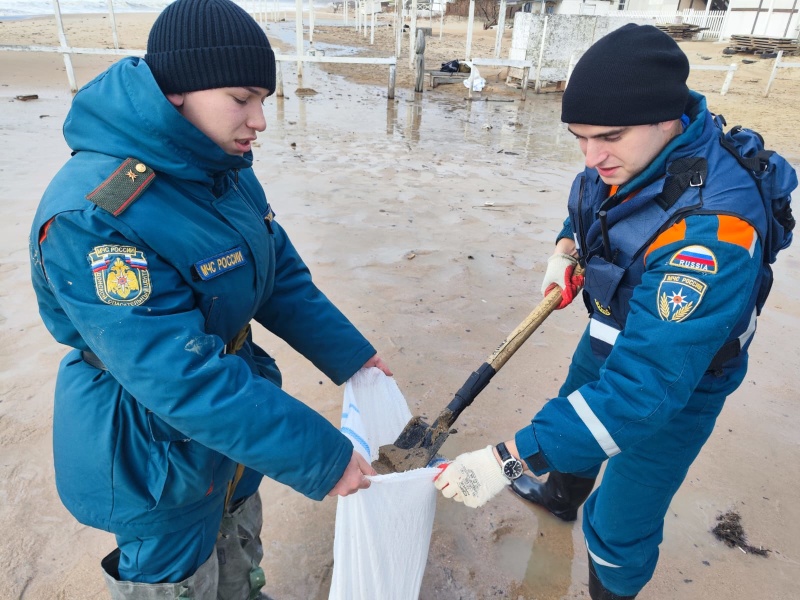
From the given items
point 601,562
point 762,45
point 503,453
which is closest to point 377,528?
point 503,453

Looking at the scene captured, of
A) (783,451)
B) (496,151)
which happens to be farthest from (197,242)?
(496,151)

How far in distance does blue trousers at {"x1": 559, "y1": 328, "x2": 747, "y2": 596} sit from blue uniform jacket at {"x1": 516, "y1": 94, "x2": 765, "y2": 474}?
246 millimetres

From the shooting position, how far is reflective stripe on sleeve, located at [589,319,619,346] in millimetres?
1982

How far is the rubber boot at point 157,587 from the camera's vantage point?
1.56 meters

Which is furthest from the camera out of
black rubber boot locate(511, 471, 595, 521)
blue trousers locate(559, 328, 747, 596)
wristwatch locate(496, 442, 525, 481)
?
black rubber boot locate(511, 471, 595, 521)

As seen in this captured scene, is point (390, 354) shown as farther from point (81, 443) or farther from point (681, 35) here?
point (681, 35)

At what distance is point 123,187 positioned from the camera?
1266mm

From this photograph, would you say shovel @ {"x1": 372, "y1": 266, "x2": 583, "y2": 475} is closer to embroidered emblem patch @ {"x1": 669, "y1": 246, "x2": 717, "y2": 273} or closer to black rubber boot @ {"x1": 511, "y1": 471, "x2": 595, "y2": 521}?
black rubber boot @ {"x1": 511, "y1": 471, "x2": 595, "y2": 521}

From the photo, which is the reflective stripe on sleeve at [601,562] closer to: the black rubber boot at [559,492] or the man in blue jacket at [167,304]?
the black rubber boot at [559,492]

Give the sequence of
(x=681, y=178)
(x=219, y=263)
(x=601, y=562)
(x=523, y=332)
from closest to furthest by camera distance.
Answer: (x=219, y=263) → (x=681, y=178) → (x=601, y=562) → (x=523, y=332)

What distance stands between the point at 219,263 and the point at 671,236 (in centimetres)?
125

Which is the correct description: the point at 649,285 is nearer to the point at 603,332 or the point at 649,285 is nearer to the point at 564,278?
the point at 603,332

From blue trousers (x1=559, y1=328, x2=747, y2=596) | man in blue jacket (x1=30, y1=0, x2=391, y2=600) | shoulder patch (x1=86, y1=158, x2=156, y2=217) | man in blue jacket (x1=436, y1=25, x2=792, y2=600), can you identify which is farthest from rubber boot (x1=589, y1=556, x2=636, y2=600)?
shoulder patch (x1=86, y1=158, x2=156, y2=217)

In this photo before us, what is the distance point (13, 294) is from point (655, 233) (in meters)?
4.31
